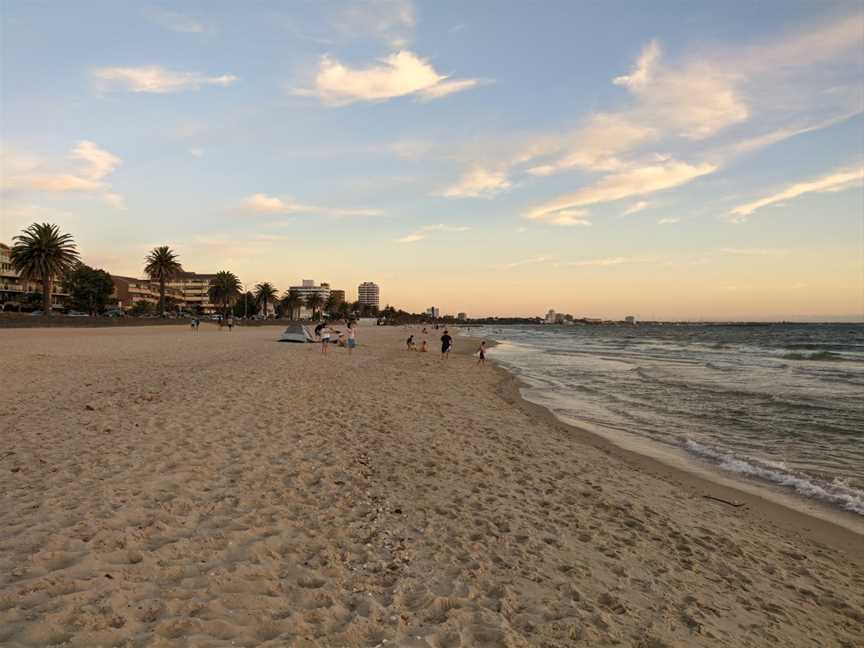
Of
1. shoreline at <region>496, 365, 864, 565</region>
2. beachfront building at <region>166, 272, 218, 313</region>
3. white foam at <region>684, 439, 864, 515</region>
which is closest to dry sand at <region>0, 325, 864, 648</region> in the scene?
shoreline at <region>496, 365, 864, 565</region>

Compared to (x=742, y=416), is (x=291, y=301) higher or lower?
higher

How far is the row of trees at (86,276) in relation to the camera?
58094 mm

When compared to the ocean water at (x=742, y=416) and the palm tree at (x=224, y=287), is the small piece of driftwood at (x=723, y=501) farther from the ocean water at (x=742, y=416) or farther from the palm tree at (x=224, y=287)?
the palm tree at (x=224, y=287)

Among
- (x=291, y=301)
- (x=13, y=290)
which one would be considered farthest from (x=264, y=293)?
(x=13, y=290)

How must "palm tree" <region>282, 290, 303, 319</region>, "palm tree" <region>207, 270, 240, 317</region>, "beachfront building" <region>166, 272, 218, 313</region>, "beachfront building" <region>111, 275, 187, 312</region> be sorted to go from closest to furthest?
"palm tree" <region>207, 270, 240, 317</region> → "beachfront building" <region>111, 275, 187, 312</region> → "palm tree" <region>282, 290, 303, 319</region> → "beachfront building" <region>166, 272, 218, 313</region>

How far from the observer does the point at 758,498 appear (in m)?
8.62

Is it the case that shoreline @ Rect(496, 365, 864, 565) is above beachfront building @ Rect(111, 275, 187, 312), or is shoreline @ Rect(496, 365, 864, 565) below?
below

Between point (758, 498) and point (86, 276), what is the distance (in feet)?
380

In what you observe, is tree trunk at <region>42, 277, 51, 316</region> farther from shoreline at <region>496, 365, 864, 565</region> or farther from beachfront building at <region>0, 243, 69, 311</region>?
shoreline at <region>496, 365, 864, 565</region>

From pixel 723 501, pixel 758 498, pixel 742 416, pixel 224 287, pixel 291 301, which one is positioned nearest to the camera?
pixel 723 501

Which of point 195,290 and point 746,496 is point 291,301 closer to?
point 195,290

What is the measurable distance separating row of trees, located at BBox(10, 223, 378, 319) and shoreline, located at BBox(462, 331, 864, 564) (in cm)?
6684

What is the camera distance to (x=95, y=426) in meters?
9.66

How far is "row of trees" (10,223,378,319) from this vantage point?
5809 cm
